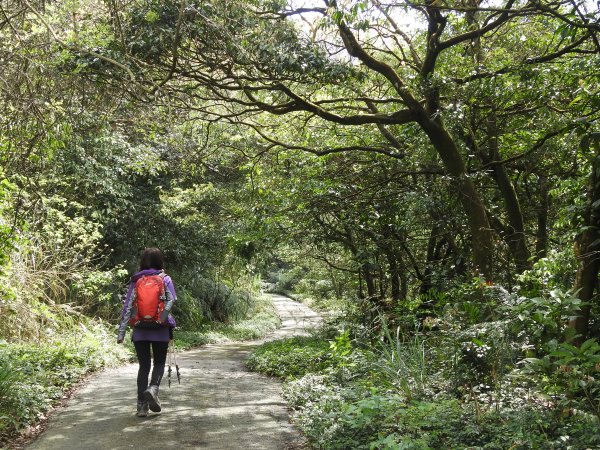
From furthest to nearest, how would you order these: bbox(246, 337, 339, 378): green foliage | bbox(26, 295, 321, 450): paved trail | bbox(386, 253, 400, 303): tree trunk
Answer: bbox(386, 253, 400, 303): tree trunk → bbox(246, 337, 339, 378): green foliage → bbox(26, 295, 321, 450): paved trail

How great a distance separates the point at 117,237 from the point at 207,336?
5.15 m

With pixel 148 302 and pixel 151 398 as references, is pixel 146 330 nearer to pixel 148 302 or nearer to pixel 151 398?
pixel 148 302

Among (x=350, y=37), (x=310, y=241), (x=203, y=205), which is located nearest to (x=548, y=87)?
(x=350, y=37)

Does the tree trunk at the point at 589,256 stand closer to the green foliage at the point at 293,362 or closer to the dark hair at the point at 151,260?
the green foliage at the point at 293,362

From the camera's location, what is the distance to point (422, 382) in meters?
6.05

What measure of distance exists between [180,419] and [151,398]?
0.39 meters

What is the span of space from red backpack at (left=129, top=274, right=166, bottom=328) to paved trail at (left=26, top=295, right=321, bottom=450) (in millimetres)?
1050

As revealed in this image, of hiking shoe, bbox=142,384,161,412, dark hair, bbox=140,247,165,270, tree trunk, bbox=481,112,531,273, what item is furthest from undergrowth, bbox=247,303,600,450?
tree trunk, bbox=481,112,531,273

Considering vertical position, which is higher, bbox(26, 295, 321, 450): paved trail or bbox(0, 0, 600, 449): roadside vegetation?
bbox(0, 0, 600, 449): roadside vegetation

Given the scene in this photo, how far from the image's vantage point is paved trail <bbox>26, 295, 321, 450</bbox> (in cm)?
536

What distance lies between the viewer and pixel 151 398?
6172mm

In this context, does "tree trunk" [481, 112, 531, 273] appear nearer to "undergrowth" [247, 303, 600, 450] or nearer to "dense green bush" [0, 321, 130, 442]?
"undergrowth" [247, 303, 600, 450]

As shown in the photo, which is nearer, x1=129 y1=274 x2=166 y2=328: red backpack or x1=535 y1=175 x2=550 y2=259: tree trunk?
x1=129 y1=274 x2=166 y2=328: red backpack

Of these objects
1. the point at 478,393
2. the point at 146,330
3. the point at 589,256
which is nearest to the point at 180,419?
the point at 146,330
